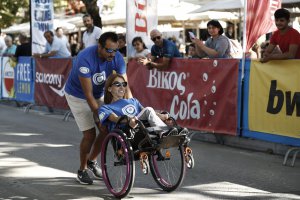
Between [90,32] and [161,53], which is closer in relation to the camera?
[161,53]

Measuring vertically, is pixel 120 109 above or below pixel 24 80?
above

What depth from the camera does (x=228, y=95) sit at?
996 centimetres

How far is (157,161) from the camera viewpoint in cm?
729

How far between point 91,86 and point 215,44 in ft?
13.5

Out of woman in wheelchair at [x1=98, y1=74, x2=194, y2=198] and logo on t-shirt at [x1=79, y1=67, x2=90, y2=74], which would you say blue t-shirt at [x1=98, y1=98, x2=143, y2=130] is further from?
logo on t-shirt at [x1=79, y1=67, x2=90, y2=74]


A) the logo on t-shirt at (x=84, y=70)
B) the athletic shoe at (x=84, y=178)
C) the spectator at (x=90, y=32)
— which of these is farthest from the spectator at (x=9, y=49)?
the logo on t-shirt at (x=84, y=70)

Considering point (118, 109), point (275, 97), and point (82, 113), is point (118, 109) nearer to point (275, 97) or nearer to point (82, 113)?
point (82, 113)

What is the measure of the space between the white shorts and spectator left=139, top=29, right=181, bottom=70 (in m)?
3.82

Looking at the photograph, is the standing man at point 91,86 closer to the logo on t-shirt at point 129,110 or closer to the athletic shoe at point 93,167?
the athletic shoe at point 93,167

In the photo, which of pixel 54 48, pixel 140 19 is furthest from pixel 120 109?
pixel 54 48

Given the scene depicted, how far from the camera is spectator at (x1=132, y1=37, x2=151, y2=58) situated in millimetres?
12336

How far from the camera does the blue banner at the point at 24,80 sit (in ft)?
53.0

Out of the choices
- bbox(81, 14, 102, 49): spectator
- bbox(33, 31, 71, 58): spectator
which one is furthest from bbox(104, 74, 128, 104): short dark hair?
bbox(33, 31, 71, 58): spectator

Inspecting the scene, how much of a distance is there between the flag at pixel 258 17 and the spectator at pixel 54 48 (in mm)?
6562
